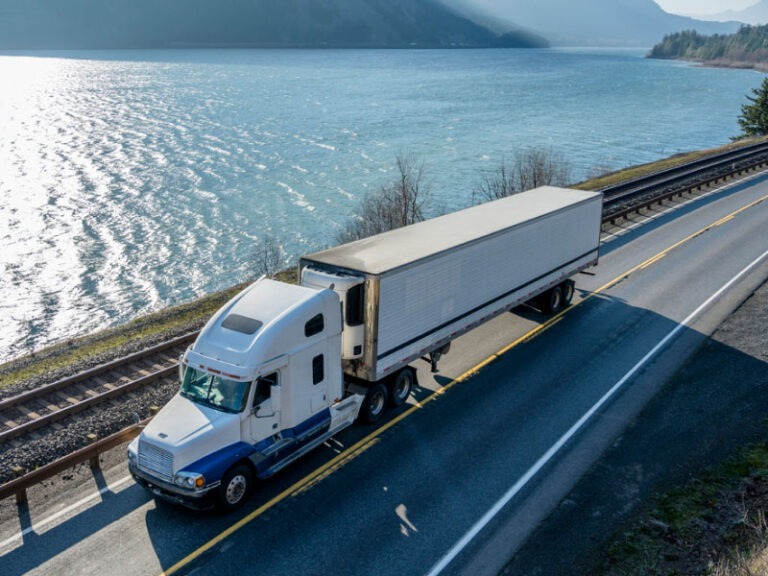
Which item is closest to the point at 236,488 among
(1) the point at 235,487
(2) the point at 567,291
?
(1) the point at 235,487

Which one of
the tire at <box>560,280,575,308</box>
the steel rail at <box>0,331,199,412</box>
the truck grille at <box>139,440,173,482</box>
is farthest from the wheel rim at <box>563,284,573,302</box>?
the truck grille at <box>139,440,173,482</box>

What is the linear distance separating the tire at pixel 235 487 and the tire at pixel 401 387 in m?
4.66

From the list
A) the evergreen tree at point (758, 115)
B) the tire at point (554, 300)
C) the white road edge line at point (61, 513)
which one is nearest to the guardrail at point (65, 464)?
the white road edge line at point (61, 513)

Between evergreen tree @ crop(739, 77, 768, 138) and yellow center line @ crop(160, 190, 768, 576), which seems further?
evergreen tree @ crop(739, 77, 768, 138)

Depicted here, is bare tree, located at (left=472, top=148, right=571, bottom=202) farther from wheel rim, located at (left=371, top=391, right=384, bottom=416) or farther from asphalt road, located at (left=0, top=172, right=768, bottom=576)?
wheel rim, located at (left=371, top=391, right=384, bottom=416)

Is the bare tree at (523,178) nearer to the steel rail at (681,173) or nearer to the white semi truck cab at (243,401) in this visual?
the steel rail at (681,173)

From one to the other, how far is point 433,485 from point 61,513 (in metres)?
7.55

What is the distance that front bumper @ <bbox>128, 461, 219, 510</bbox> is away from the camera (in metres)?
12.6

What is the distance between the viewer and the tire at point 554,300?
23312mm

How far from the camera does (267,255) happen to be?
4556 cm

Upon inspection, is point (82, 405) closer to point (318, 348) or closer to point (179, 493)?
point (179, 493)

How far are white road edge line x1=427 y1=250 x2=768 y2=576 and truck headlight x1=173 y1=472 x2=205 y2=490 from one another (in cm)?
452

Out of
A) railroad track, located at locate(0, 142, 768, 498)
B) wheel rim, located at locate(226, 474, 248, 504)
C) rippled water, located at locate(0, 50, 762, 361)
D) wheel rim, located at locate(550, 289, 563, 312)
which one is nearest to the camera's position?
wheel rim, located at locate(226, 474, 248, 504)

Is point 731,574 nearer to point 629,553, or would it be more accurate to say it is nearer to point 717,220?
point 629,553
